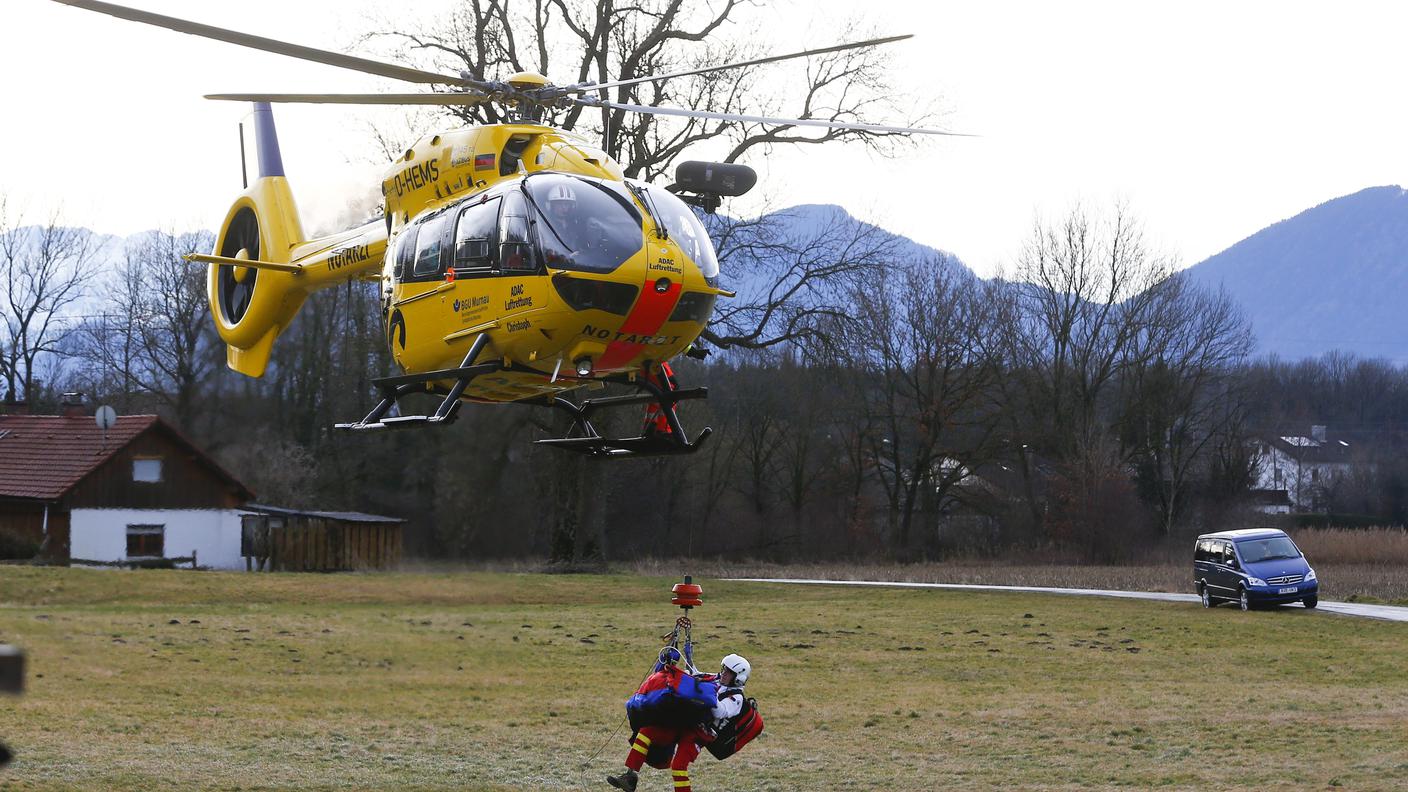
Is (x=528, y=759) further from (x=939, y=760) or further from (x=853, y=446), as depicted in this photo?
(x=853, y=446)

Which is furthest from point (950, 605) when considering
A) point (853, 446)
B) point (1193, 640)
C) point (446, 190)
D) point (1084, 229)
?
point (1084, 229)

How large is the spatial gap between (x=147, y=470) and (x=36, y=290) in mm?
16217

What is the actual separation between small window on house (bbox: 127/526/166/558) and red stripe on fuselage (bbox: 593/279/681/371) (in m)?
37.5

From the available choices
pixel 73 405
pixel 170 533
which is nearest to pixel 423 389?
pixel 170 533

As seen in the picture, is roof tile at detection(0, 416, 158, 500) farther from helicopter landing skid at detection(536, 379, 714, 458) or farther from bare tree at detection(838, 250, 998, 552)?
helicopter landing skid at detection(536, 379, 714, 458)

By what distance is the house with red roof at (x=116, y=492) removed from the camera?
45844mm

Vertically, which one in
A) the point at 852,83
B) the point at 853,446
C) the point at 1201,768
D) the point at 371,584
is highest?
the point at 852,83

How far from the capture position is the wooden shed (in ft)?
148

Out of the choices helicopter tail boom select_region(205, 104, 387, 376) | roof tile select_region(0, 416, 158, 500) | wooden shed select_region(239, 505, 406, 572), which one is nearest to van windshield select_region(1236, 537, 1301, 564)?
wooden shed select_region(239, 505, 406, 572)

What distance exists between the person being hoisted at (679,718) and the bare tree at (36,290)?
52282 millimetres

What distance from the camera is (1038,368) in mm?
70938

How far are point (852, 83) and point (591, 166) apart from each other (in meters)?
29.3

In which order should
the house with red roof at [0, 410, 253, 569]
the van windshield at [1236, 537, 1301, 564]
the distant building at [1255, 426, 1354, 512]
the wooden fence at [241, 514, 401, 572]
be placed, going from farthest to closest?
the distant building at [1255, 426, 1354, 512] < the house with red roof at [0, 410, 253, 569] < the wooden fence at [241, 514, 401, 572] < the van windshield at [1236, 537, 1301, 564]

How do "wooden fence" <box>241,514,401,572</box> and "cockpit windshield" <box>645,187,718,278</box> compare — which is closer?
"cockpit windshield" <box>645,187,718,278</box>
